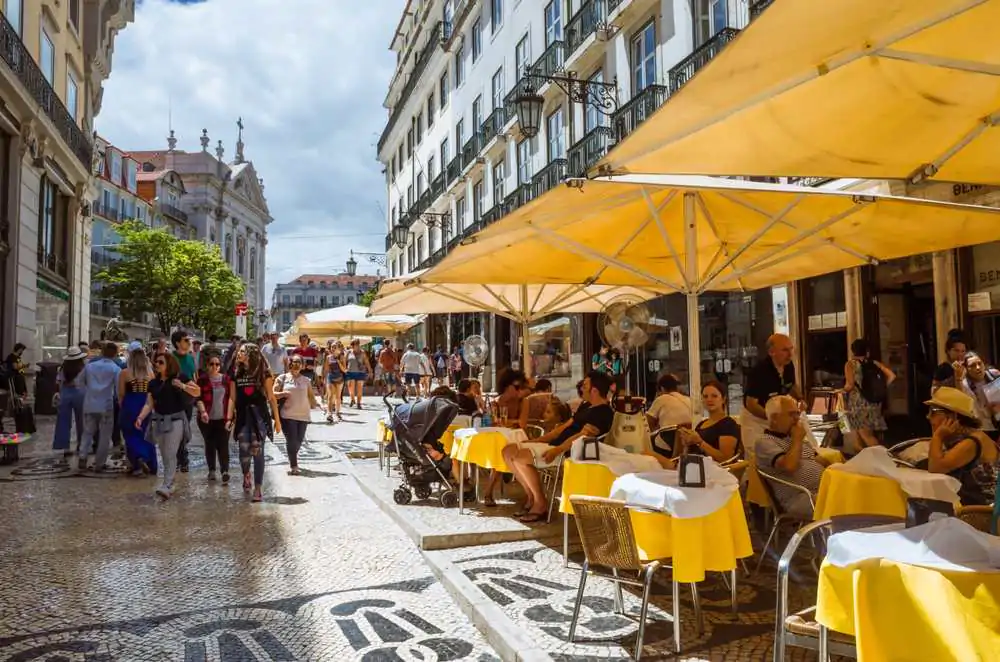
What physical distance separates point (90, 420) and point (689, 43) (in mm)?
13035

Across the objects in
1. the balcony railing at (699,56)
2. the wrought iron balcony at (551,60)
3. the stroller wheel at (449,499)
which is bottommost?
the stroller wheel at (449,499)

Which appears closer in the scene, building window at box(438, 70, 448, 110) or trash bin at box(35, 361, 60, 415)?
trash bin at box(35, 361, 60, 415)

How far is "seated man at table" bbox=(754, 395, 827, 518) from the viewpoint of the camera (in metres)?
A: 4.97

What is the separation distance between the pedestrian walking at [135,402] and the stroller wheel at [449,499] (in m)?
4.42

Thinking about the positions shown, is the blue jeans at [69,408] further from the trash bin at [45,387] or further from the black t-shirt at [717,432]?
the black t-shirt at [717,432]

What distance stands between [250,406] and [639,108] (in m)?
12.1

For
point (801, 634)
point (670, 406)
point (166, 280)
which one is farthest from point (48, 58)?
point (166, 280)

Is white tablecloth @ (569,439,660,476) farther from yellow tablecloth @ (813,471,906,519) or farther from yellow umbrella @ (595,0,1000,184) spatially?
yellow umbrella @ (595,0,1000,184)

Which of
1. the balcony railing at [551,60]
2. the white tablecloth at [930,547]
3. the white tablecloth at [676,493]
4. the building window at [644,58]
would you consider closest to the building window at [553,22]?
the balcony railing at [551,60]

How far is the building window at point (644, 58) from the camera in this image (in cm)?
1731

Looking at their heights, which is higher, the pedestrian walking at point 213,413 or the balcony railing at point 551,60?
the balcony railing at point 551,60

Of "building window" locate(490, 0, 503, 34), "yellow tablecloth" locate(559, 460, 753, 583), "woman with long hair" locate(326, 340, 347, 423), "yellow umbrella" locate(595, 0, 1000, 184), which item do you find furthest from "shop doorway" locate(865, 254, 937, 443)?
"building window" locate(490, 0, 503, 34)

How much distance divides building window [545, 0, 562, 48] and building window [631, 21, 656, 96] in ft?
13.7

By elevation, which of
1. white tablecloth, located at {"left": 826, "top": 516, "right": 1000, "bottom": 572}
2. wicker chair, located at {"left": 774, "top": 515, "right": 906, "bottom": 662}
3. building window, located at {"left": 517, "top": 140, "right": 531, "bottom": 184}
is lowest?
wicker chair, located at {"left": 774, "top": 515, "right": 906, "bottom": 662}
